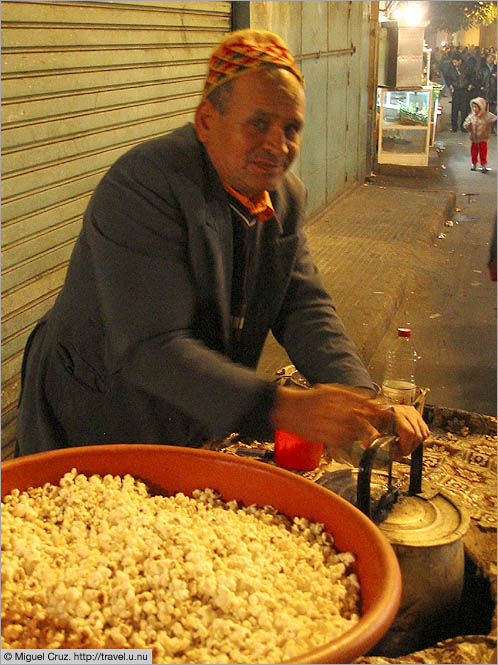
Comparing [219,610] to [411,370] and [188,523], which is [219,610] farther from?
[411,370]

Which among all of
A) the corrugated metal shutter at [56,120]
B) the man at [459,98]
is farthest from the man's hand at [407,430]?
the man at [459,98]

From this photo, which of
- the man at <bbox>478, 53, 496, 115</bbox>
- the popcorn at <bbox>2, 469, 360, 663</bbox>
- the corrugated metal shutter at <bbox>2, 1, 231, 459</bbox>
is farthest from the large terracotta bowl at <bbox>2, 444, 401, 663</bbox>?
the man at <bbox>478, 53, 496, 115</bbox>

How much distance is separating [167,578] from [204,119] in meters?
1.06

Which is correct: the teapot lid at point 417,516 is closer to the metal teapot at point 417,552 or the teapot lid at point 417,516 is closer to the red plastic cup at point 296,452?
the metal teapot at point 417,552

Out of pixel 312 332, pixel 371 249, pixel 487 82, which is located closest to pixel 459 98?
pixel 487 82

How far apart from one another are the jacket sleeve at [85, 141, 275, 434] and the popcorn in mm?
220

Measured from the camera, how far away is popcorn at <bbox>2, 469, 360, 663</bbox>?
1.12 meters

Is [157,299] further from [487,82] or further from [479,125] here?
[487,82]

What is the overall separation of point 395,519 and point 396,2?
1961 cm

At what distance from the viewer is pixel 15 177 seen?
133 inches

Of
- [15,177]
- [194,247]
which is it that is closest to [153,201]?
[194,247]

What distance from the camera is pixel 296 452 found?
81.2 inches

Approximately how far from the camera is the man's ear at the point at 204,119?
1742 millimetres

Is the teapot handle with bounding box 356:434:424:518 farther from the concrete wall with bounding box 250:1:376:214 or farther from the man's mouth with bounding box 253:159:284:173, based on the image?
the concrete wall with bounding box 250:1:376:214
